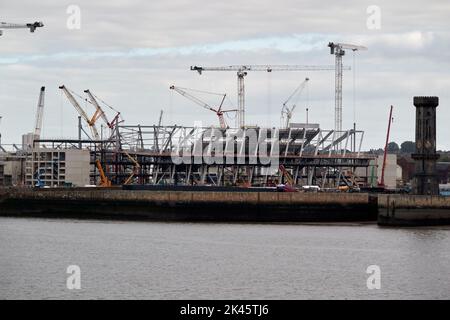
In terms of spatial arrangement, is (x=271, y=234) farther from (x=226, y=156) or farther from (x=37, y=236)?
(x=226, y=156)

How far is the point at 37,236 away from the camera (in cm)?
9650

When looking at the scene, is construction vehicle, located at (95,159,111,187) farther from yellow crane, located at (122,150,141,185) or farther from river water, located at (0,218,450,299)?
river water, located at (0,218,450,299)

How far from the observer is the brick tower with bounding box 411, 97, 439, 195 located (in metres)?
115

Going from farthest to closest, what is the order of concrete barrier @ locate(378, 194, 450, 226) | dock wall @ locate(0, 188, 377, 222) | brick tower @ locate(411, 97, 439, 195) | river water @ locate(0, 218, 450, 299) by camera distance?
dock wall @ locate(0, 188, 377, 222)
brick tower @ locate(411, 97, 439, 195)
concrete barrier @ locate(378, 194, 450, 226)
river water @ locate(0, 218, 450, 299)

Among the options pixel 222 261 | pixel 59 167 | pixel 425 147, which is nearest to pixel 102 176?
pixel 59 167

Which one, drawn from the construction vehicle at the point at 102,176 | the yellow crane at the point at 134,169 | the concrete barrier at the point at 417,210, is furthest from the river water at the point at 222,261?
→ the yellow crane at the point at 134,169

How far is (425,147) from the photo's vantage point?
380ft

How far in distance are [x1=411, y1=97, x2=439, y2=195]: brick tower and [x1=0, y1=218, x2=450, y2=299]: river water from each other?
38.2 feet

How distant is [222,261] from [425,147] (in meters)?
44.3

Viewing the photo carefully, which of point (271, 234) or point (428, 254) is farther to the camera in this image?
point (271, 234)

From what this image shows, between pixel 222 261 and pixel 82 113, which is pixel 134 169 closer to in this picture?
pixel 82 113

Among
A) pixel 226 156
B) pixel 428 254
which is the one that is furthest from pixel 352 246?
pixel 226 156

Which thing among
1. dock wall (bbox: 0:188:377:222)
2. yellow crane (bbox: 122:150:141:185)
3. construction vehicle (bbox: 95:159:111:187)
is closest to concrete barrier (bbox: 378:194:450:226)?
dock wall (bbox: 0:188:377:222)

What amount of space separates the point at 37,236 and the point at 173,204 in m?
25.3
